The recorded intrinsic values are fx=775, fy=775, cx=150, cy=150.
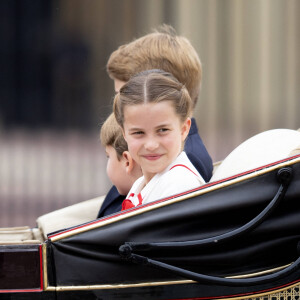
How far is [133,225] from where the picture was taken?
72.9 inches

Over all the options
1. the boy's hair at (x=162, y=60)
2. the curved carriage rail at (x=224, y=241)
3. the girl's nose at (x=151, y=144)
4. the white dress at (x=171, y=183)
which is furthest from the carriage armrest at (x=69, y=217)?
the curved carriage rail at (x=224, y=241)

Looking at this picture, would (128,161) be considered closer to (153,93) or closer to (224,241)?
(153,93)

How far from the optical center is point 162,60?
2652mm

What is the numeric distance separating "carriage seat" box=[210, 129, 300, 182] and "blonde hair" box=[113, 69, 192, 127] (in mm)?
218

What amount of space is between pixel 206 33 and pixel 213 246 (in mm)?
4425

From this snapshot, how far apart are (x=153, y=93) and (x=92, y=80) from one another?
4.26 metres

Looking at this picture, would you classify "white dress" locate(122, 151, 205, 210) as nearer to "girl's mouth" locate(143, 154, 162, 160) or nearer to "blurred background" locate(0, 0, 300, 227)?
"girl's mouth" locate(143, 154, 162, 160)

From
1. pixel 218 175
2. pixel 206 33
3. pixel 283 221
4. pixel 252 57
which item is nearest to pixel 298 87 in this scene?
pixel 252 57

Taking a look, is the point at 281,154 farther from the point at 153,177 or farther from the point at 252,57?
the point at 252,57

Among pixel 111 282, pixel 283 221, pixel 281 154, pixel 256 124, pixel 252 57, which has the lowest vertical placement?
pixel 111 282

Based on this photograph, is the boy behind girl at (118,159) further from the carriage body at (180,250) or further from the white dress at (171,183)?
the carriage body at (180,250)

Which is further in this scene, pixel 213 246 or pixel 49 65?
pixel 49 65

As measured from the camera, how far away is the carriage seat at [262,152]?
2115 millimetres

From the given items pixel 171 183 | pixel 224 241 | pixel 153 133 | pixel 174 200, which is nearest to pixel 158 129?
pixel 153 133
